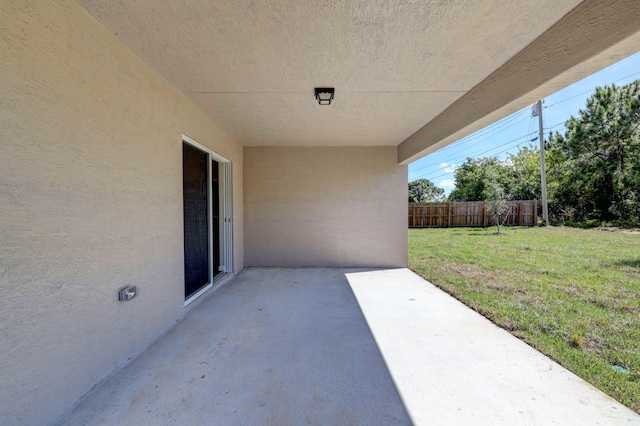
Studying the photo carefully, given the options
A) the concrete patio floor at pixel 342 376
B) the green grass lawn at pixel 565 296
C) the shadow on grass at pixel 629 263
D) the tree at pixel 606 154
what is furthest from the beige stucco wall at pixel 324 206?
the tree at pixel 606 154

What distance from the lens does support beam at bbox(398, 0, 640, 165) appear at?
1.44 meters

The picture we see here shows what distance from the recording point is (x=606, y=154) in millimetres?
10914

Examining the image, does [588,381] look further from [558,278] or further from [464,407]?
[558,278]

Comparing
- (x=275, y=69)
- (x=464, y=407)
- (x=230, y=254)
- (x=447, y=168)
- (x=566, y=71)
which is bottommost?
(x=464, y=407)

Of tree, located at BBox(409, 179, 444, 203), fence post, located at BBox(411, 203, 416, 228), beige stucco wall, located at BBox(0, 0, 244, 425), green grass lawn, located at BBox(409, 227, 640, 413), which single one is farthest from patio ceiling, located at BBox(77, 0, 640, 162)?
tree, located at BBox(409, 179, 444, 203)

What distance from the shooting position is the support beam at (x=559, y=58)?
4.71 ft

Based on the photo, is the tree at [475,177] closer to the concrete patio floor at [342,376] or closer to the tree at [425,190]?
the tree at [425,190]

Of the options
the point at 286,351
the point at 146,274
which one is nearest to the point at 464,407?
the point at 286,351

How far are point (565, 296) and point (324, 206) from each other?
405 cm

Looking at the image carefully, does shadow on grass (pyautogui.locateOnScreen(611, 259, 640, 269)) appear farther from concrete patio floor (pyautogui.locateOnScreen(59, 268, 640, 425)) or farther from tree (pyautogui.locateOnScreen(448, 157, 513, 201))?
tree (pyautogui.locateOnScreen(448, 157, 513, 201))

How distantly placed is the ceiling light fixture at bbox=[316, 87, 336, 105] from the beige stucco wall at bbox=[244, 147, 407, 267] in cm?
236

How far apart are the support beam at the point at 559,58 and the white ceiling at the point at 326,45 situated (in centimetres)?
9

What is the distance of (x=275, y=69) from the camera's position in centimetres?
230

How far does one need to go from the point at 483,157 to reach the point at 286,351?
2111cm
